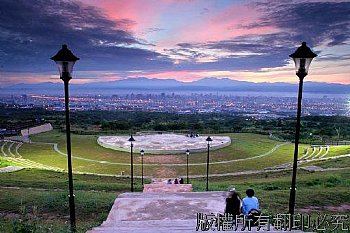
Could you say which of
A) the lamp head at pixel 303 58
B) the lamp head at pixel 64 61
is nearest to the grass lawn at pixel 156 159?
the lamp head at pixel 64 61

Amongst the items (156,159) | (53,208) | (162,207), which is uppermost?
(162,207)

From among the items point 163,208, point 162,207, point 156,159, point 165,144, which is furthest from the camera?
point 165,144

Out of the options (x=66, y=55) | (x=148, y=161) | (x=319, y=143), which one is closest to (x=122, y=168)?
(x=148, y=161)

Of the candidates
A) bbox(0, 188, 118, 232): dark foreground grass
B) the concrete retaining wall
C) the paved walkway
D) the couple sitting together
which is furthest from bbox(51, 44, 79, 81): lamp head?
the concrete retaining wall

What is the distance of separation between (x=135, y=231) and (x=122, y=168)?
84.3 feet

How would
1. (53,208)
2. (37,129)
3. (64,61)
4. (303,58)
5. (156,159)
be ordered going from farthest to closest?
1. (37,129)
2. (156,159)
3. (53,208)
4. (303,58)
5. (64,61)

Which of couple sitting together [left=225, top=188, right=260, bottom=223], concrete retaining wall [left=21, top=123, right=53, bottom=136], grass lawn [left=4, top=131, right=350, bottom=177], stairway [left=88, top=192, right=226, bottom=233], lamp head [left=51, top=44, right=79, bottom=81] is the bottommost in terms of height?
concrete retaining wall [left=21, top=123, right=53, bottom=136]

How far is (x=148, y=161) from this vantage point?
34438 mm

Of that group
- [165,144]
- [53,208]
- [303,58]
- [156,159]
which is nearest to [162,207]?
[53,208]

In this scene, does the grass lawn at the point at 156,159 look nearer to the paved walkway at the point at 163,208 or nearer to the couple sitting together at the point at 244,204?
the paved walkway at the point at 163,208

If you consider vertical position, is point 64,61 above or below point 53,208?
above

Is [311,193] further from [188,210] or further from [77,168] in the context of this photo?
[77,168]

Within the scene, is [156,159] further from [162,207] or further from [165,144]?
[162,207]

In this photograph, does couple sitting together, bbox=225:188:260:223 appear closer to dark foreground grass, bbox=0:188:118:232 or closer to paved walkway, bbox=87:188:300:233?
paved walkway, bbox=87:188:300:233
